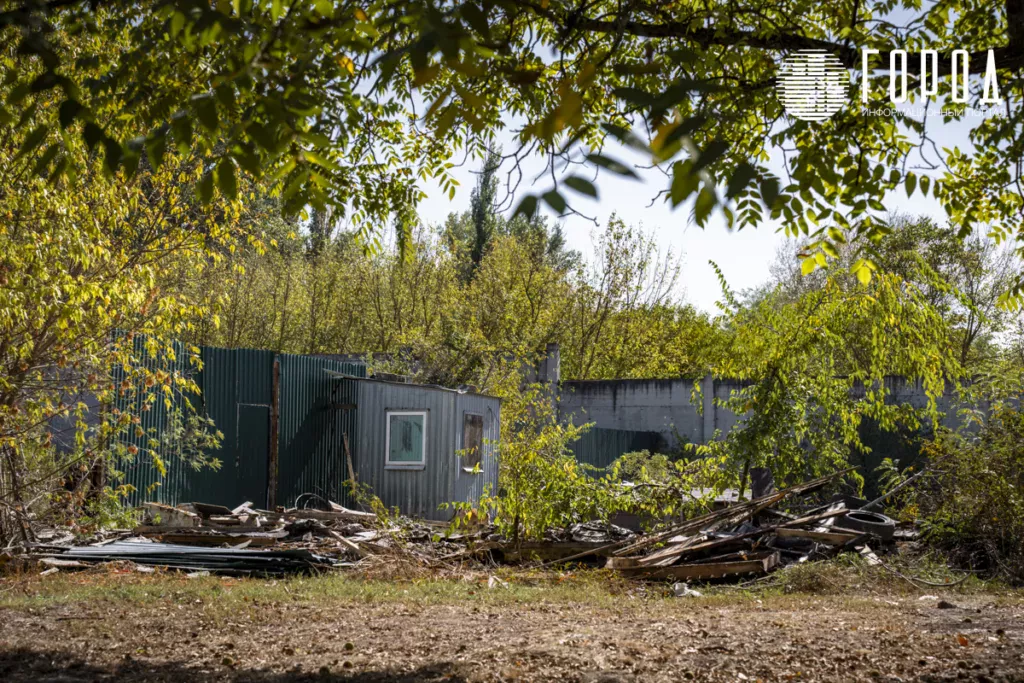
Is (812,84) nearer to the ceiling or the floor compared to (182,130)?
nearer to the ceiling

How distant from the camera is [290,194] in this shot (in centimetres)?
373

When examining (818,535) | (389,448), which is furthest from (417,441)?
(818,535)

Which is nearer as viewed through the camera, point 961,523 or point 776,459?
point 961,523

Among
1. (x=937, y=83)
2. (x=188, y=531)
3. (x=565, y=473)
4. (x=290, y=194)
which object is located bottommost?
(x=188, y=531)

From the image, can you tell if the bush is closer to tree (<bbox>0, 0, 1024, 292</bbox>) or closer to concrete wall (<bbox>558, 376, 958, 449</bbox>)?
tree (<bbox>0, 0, 1024, 292</bbox>)

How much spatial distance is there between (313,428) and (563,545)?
7348 millimetres

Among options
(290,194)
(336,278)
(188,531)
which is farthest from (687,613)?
(336,278)

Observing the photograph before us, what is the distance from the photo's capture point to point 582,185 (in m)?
2.57

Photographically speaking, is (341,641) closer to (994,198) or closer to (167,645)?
(167,645)

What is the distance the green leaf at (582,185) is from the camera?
255 cm

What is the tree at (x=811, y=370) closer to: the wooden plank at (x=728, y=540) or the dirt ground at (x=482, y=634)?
the wooden plank at (x=728, y=540)

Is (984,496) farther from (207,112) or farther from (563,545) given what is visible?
(207,112)

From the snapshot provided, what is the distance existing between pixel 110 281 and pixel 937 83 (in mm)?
6931

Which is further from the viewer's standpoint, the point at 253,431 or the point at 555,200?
the point at 253,431
